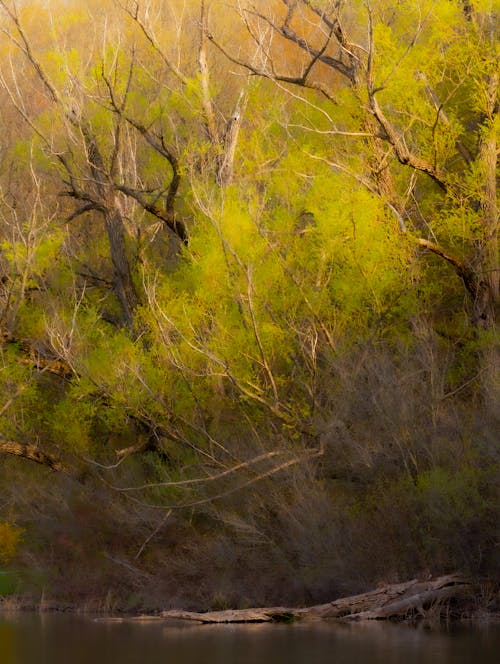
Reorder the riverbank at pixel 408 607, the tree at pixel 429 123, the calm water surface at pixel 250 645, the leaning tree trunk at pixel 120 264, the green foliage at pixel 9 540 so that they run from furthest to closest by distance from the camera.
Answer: the leaning tree trunk at pixel 120 264, the green foliage at pixel 9 540, the tree at pixel 429 123, the riverbank at pixel 408 607, the calm water surface at pixel 250 645

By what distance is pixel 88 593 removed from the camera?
2452cm

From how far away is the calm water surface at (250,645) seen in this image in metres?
14.0

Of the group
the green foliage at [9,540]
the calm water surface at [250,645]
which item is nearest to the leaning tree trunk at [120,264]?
the green foliage at [9,540]

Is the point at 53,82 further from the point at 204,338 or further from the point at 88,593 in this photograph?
Result: the point at 88,593

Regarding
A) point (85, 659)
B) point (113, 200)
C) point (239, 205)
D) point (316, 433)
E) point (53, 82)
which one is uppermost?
point (53, 82)

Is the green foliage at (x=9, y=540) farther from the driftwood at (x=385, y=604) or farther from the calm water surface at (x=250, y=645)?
the driftwood at (x=385, y=604)

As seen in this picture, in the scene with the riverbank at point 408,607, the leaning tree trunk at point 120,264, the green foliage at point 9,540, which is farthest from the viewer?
the leaning tree trunk at point 120,264

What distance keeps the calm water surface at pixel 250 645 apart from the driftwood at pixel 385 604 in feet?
2.33

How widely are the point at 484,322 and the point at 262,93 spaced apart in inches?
314

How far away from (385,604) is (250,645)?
12.3ft

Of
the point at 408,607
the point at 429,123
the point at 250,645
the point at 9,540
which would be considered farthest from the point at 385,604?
the point at 9,540

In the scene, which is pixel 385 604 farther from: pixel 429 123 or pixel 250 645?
pixel 429 123

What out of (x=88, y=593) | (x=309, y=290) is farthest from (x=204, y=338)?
(x=88, y=593)

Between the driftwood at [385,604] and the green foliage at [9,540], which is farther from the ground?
the green foliage at [9,540]
